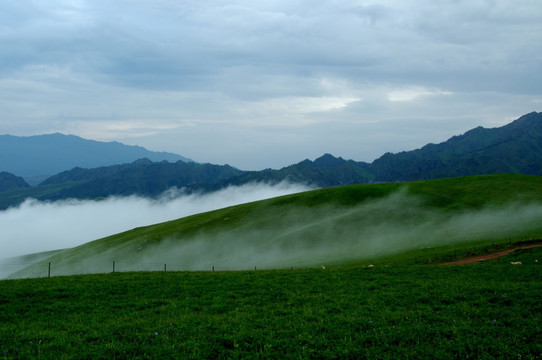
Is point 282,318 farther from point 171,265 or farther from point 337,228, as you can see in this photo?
point 337,228

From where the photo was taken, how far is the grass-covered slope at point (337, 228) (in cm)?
8700

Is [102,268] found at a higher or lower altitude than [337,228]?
lower

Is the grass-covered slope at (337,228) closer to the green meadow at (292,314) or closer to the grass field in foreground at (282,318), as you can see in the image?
the green meadow at (292,314)

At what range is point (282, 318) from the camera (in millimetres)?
22656

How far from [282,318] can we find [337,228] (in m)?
90.4

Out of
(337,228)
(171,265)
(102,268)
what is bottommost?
(102,268)

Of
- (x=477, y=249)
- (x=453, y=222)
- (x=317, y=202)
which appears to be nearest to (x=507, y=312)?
(x=477, y=249)

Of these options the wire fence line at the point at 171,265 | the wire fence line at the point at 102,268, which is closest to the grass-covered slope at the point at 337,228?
the wire fence line at the point at 102,268

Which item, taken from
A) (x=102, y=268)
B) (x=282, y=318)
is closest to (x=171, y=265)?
(x=102, y=268)

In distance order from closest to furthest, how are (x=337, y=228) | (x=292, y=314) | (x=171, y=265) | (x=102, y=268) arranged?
(x=292, y=314), (x=171, y=265), (x=337, y=228), (x=102, y=268)

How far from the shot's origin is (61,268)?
131 meters

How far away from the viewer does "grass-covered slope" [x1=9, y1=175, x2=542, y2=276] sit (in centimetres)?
8700

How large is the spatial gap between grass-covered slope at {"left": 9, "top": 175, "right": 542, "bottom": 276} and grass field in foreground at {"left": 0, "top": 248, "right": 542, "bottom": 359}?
4779 centimetres

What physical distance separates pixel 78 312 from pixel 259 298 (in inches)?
520
